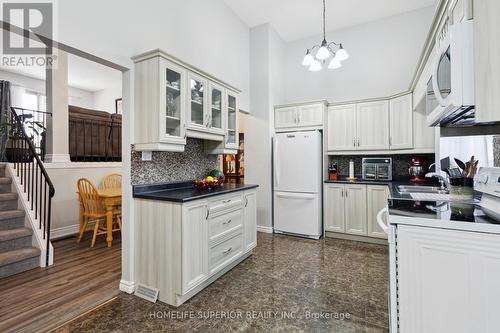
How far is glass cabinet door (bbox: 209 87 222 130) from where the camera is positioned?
9.70ft

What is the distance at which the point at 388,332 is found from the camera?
178cm

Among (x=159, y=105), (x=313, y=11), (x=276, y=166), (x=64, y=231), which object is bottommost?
(x=64, y=231)

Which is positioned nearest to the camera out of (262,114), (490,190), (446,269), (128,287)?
(446,269)

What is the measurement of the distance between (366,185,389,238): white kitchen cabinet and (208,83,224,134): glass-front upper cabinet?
2.39 m

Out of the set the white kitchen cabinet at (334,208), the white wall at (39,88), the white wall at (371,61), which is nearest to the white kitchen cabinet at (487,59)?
the white kitchen cabinet at (334,208)

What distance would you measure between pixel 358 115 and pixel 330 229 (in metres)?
1.89

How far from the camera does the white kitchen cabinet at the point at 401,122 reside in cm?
356

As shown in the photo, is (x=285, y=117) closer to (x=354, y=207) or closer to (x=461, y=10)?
(x=354, y=207)

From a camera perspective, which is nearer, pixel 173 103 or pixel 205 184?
pixel 173 103

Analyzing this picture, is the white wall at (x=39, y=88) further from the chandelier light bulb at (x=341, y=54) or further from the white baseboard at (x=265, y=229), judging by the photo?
the chandelier light bulb at (x=341, y=54)

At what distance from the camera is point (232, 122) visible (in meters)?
3.41

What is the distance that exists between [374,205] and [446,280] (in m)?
2.63

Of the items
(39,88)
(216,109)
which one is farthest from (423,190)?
(39,88)

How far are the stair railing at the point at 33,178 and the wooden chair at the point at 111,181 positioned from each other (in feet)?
3.48
